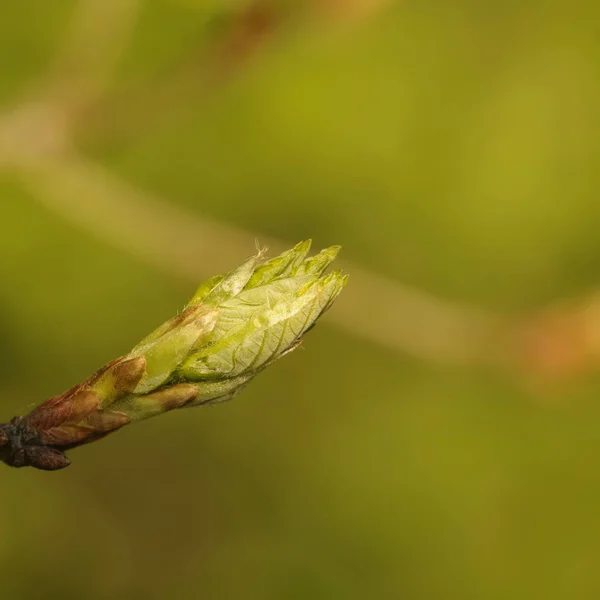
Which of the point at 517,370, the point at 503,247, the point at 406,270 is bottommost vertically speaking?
the point at 517,370

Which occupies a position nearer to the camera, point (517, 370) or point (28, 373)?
point (28, 373)

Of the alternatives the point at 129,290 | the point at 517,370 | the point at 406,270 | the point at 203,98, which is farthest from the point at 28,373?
the point at 517,370

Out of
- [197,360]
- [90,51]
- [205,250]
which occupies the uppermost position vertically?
[90,51]

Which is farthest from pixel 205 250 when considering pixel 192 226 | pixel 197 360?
pixel 197 360

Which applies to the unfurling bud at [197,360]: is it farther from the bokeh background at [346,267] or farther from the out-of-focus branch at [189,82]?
the out-of-focus branch at [189,82]

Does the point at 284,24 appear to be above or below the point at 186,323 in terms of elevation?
above

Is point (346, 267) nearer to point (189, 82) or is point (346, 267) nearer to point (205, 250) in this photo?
point (205, 250)

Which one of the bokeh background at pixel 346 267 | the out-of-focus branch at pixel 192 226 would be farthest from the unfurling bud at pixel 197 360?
the out-of-focus branch at pixel 192 226

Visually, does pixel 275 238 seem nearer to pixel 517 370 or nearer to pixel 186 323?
pixel 517 370
